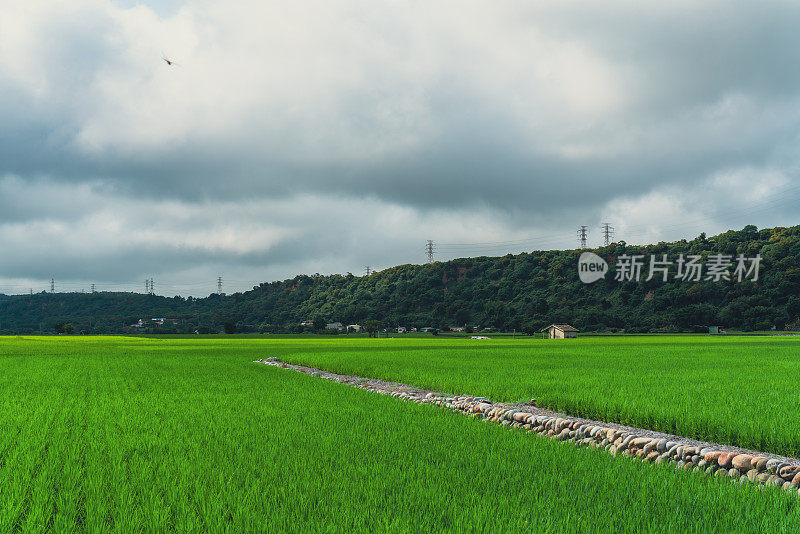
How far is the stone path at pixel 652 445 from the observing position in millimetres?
6902

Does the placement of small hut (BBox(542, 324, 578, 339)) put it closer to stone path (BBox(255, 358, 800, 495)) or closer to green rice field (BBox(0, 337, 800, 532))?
stone path (BBox(255, 358, 800, 495))

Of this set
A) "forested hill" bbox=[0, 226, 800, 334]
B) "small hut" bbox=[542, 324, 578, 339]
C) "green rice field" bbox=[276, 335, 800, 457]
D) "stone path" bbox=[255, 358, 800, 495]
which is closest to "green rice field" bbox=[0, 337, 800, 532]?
"green rice field" bbox=[276, 335, 800, 457]

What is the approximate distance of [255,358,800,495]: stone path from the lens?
22.6 ft

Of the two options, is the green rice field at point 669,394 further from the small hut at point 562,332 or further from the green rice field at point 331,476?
→ the small hut at point 562,332

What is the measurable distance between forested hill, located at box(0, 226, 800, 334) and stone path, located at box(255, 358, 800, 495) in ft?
243

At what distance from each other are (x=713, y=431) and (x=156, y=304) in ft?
457

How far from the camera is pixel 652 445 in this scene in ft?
27.5

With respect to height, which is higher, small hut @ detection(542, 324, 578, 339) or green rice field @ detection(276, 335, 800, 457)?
green rice field @ detection(276, 335, 800, 457)

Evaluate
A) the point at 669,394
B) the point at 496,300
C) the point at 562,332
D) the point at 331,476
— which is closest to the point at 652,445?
the point at 669,394

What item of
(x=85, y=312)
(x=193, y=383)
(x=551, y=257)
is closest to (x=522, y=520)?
(x=193, y=383)

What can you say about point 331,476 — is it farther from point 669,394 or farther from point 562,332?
point 562,332

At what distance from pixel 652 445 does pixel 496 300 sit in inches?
3755

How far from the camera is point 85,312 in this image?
123 m

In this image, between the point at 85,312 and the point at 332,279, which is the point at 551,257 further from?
the point at 85,312
